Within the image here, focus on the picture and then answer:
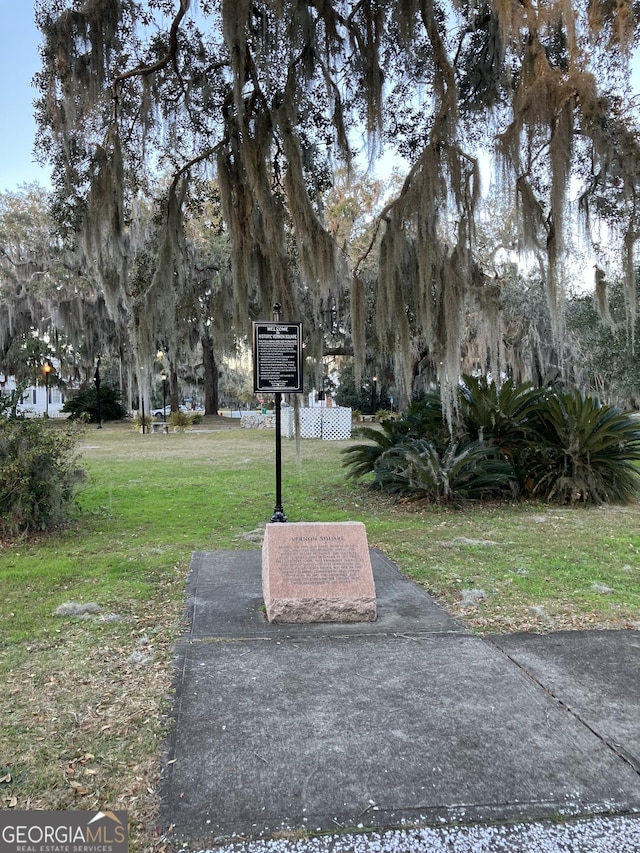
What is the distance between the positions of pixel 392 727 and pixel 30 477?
4579mm

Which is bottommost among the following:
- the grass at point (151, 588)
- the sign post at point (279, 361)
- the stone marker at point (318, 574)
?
the grass at point (151, 588)

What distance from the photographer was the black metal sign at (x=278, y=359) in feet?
17.2

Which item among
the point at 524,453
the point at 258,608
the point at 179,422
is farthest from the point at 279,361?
the point at 179,422

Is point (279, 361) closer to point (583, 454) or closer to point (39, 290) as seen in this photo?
point (583, 454)

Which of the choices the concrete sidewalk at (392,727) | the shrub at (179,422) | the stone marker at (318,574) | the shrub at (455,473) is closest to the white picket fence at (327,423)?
the shrub at (179,422)

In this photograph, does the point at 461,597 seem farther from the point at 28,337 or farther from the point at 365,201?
the point at 28,337

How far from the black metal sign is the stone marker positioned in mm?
1863

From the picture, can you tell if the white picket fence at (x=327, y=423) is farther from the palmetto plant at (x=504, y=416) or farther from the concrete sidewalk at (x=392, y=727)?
the concrete sidewalk at (x=392, y=727)

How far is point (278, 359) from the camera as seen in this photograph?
530cm

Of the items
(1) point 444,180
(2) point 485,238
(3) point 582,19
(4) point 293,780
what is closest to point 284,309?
(1) point 444,180

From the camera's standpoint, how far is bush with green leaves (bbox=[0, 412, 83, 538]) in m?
→ 5.47

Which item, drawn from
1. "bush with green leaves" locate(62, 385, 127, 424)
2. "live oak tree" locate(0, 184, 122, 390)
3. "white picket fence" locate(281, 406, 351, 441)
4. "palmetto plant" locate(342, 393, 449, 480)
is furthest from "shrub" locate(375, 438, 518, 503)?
"bush with green leaves" locate(62, 385, 127, 424)

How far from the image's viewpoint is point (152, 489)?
28.9 feet

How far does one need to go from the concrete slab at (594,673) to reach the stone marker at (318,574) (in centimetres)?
84
